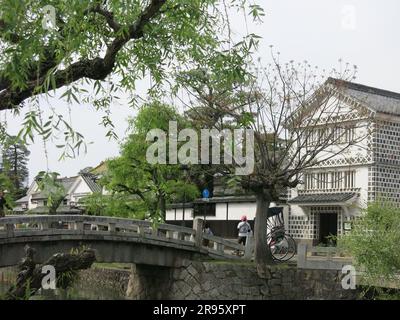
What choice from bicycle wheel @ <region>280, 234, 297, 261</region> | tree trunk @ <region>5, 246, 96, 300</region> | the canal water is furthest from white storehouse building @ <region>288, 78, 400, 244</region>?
tree trunk @ <region>5, 246, 96, 300</region>

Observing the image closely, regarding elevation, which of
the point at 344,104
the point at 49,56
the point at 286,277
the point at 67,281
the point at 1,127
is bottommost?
the point at 286,277

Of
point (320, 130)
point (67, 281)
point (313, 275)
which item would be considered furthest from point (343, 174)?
point (67, 281)

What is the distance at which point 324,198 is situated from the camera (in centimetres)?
2439

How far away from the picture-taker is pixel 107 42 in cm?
547

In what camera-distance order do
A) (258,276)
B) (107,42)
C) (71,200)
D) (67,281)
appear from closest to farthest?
(107,42) → (67,281) → (258,276) → (71,200)

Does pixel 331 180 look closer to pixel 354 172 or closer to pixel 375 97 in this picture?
pixel 354 172

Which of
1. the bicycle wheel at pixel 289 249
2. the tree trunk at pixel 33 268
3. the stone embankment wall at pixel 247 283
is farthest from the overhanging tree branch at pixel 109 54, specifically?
the bicycle wheel at pixel 289 249

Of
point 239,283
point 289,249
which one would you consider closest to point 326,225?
point 289,249

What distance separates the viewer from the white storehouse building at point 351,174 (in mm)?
22734

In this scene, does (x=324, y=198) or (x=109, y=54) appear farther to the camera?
(x=324, y=198)

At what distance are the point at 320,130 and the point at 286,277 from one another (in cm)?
487

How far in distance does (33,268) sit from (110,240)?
38.6ft

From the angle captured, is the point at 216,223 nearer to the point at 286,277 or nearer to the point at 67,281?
the point at 286,277
